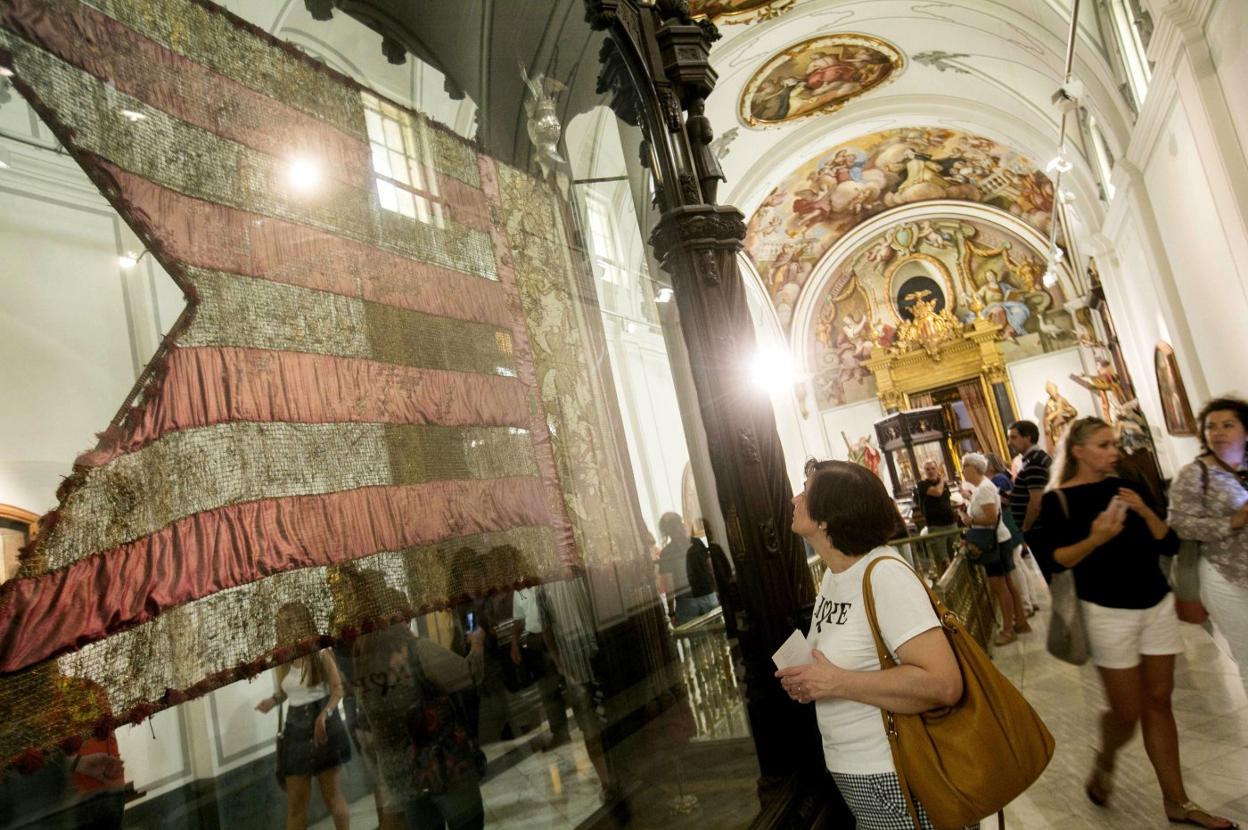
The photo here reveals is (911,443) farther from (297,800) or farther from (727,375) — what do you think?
(297,800)

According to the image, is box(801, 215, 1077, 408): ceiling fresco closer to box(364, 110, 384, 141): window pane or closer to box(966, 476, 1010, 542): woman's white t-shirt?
box(966, 476, 1010, 542): woman's white t-shirt

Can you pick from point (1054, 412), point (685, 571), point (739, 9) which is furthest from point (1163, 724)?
point (1054, 412)

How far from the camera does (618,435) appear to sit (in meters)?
2.38

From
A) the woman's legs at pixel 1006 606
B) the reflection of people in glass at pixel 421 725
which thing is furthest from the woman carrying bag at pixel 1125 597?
the woman's legs at pixel 1006 606

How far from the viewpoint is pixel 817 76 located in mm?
12086

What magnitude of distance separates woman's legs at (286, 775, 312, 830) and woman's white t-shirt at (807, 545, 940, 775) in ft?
4.12

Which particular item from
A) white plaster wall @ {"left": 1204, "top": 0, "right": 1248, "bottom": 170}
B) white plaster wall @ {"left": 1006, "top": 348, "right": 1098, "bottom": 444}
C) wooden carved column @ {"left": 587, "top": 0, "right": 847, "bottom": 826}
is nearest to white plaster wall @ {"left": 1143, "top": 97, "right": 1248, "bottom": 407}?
white plaster wall @ {"left": 1204, "top": 0, "right": 1248, "bottom": 170}

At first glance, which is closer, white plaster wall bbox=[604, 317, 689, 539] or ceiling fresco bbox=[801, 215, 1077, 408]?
white plaster wall bbox=[604, 317, 689, 539]

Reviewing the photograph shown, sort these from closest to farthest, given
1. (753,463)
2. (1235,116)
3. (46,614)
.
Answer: (46,614), (753,463), (1235,116)

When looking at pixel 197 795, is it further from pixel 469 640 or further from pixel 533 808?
pixel 533 808

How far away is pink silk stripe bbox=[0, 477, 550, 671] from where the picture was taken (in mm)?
1076

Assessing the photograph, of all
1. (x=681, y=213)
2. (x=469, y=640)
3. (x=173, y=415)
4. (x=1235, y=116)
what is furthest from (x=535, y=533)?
(x=1235, y=116)

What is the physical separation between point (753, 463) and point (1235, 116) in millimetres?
5433

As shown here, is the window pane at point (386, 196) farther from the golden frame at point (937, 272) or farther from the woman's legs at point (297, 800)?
the golden frame at point (937, 272)
